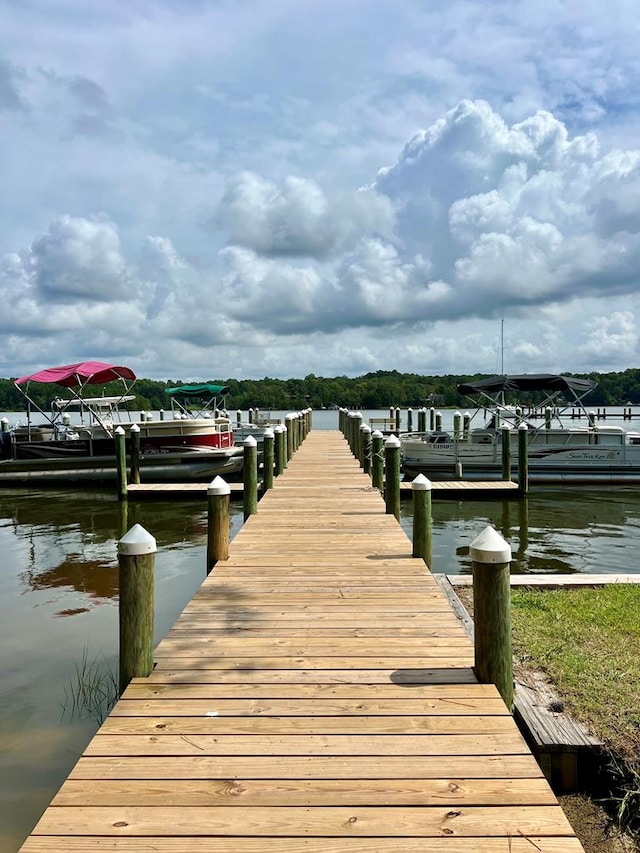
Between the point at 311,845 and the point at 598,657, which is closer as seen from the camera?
the point at 311,845

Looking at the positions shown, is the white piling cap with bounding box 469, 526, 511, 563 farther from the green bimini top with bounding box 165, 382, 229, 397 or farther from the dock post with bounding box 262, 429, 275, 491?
the green bimini top with bounding box 165, 382, 229, 397

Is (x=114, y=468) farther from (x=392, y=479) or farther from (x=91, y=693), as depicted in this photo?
(x=91, y=693)

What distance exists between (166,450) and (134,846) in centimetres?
2082

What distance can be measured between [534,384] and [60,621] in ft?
60.7

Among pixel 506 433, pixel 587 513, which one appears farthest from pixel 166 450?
pixel 587 513

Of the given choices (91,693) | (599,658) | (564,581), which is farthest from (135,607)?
(564,581)

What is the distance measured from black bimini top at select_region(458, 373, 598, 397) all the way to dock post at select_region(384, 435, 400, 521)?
13660 millimetres

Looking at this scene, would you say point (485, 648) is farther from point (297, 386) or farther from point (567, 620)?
point (297, 386)

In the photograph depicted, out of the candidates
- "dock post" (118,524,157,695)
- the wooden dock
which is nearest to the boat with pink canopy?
the wooden dock

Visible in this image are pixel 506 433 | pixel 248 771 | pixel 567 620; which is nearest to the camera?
pixel 248 771

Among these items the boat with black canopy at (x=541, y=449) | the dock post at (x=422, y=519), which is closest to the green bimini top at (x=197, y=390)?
the boat with black canopy at (x=541, y=449)

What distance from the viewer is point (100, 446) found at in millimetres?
23422

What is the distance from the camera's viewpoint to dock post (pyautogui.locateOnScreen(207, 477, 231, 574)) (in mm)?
6422

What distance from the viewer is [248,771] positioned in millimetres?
2977
